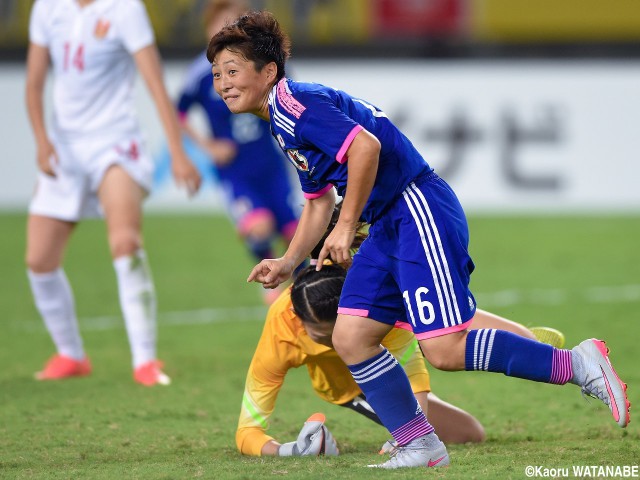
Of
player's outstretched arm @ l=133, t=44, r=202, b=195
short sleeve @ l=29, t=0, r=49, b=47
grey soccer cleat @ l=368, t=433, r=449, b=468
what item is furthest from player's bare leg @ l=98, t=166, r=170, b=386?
grey soccer cleat @ l=368, t=433, r=449, b=468

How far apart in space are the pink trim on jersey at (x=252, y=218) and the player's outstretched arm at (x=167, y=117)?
77.4 inches

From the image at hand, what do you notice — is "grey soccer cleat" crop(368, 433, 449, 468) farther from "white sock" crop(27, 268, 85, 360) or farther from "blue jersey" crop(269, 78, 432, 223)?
"white sock" crop(27, 268, 85, 360)

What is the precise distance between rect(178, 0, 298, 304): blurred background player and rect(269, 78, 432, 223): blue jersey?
392cm

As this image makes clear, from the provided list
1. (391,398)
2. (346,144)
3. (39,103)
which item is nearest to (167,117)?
(39,103)

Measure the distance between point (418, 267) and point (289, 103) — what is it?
0.72m

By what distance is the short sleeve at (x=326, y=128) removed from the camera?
155 inches

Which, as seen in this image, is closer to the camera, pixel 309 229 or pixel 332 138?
pixel 332 138

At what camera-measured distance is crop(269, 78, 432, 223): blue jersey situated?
3967 millimetres

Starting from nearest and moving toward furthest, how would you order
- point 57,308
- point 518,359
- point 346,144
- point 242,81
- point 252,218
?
point 346,144 < point 518,359 < point 242,81 < point 57,308 < point 252,218

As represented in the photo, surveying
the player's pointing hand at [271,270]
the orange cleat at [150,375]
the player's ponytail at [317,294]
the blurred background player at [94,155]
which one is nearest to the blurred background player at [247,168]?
the blurred background player at [94,155]

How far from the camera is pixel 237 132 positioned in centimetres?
856

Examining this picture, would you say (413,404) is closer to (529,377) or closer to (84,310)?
(529,377)

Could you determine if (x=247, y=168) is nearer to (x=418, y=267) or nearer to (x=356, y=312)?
(x=356, y=312)

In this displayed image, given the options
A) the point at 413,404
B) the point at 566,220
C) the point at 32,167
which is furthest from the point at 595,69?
the point at 413,404
